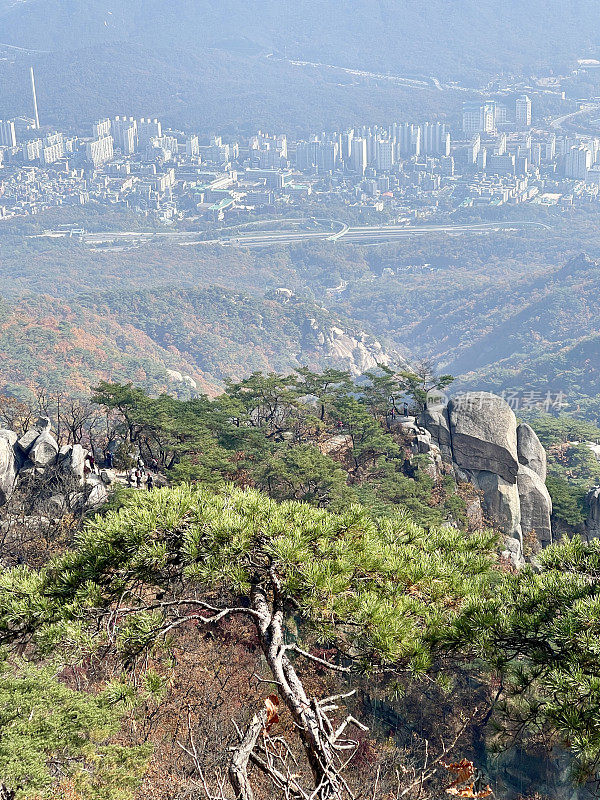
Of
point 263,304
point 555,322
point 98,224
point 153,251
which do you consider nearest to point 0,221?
point 98,224

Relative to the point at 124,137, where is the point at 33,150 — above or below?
below

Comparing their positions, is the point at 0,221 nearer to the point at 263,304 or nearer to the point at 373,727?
the point at 263,304

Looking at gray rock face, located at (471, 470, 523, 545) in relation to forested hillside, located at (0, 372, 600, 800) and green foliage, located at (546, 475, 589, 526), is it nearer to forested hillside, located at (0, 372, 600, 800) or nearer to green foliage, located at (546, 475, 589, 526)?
green foliage, located at (546, 475, 589, 526)

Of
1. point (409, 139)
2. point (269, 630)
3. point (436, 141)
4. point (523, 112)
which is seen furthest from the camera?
point (523, 112)

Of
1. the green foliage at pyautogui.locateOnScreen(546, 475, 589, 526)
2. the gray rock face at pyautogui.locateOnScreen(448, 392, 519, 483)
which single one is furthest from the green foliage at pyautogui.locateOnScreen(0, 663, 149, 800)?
the green foliage at pyautogui.locateOnScreen(546, 475, 589, 526)

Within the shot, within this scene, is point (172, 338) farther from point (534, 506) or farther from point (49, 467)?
point (49, 467)

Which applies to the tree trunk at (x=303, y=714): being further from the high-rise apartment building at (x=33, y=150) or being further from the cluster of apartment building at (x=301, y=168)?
the high-rise apartment building at (x=33, y=150)

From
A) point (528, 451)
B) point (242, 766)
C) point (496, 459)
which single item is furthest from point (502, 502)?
point (242, 766)
